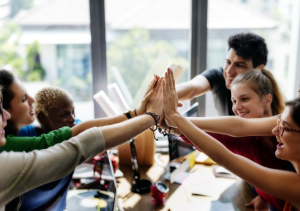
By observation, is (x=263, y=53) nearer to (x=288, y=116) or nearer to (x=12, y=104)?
(x=288, y=116)

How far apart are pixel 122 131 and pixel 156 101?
266 mm

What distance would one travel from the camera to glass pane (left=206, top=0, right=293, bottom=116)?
189 cm

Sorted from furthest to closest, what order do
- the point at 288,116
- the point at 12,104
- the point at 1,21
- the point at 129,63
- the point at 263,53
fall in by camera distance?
the point at 129,63 < the point at 1,21 < the point at 263,53 < the point at 12,104 < the point at 288,116

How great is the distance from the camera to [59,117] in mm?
1193

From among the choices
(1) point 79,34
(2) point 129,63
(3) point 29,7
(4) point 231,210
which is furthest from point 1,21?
(4) point 231,210

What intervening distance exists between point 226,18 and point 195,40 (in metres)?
0.30

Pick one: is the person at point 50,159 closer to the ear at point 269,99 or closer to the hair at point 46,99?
the hair at point 46,99

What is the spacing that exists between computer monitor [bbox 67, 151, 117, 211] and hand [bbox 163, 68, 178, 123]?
435 millimetres

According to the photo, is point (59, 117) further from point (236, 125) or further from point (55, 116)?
point (236, 125)

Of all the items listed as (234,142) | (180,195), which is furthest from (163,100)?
(180,195)

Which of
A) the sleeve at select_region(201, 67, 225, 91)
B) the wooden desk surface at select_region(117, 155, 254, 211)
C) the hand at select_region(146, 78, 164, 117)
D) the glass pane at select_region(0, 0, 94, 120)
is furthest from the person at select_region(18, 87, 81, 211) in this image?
the sleeve at select_region(201, 67, 225, 91)

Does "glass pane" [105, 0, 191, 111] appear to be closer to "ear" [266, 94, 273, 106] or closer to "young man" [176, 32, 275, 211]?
"young man" [176, 32, 275, 211]

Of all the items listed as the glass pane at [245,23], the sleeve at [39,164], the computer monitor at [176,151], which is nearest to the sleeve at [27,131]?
the sleeve at [39,164]

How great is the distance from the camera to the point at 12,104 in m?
1.01
